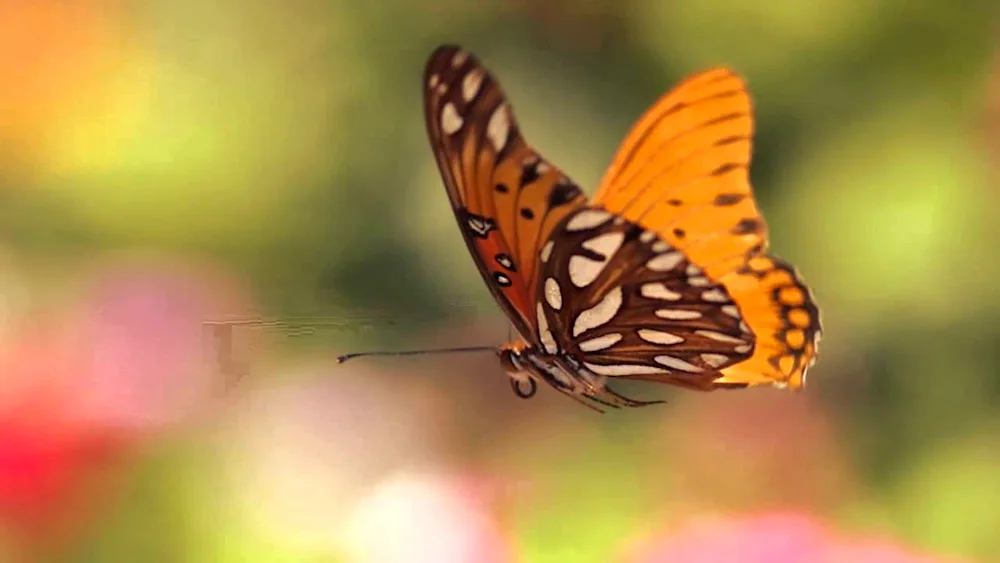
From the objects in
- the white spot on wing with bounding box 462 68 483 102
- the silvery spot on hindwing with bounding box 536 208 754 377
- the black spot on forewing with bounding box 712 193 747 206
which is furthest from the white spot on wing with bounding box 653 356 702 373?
the white spot on wing with bounding box 462 68 483 102

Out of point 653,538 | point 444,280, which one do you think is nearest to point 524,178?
point 444,280

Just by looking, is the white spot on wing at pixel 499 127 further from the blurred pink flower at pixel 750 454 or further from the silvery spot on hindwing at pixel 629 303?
the blurred pink flower at pixel 750 454

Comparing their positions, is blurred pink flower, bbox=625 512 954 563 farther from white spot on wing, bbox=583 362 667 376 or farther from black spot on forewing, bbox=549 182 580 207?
black spot on forewing, bbox=549 182 580 207

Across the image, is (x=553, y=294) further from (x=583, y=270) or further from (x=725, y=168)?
(x=725, y=168)

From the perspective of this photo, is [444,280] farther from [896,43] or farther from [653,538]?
[896,43]

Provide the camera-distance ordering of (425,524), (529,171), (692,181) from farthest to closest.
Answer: (425,524) < (692,181) < (529,171)

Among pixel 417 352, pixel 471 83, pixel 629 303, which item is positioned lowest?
pixel 417 352

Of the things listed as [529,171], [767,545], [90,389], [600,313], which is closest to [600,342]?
[600,313]
